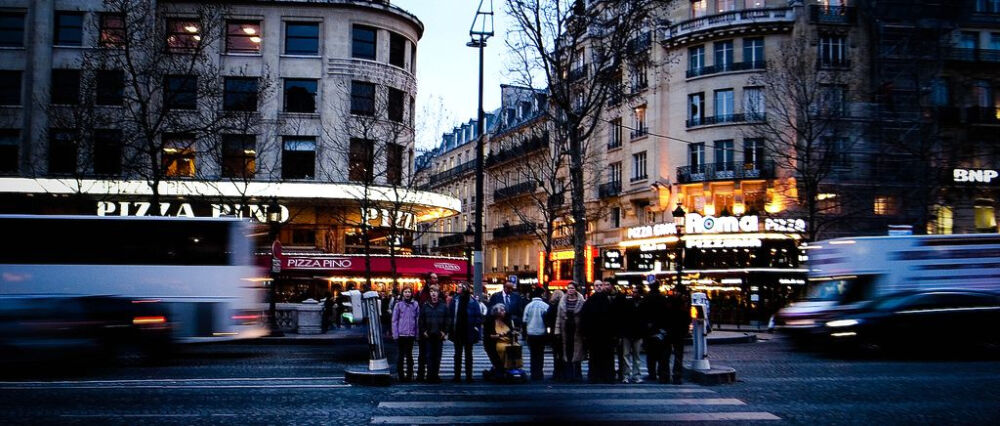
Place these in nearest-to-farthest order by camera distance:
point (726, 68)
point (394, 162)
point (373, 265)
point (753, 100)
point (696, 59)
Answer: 1. point (394, 162)
2. point (373, 265)
3. point (753, 100)
4. point (726, 68)
5. point (696, 59)

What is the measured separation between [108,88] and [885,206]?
37.5 meters

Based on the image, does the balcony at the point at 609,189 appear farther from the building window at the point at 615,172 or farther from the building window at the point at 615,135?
the building window at the point at 615,135

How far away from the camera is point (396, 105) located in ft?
144

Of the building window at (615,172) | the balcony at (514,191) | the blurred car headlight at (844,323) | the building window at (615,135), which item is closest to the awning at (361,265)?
the building window at (615,172)

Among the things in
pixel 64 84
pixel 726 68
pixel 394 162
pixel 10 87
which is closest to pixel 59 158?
pixel 64 84

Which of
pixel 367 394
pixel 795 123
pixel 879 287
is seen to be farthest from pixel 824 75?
pixel 367 394

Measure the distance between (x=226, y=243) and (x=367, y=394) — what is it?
8668 millimetres

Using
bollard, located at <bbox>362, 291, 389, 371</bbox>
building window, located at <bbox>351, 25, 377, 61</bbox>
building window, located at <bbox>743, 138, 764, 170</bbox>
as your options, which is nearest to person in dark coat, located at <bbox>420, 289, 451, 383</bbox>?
bollard, located at <bbox>362, 291, 389, 371</bbox>

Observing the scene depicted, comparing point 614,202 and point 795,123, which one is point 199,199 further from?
point 795,123

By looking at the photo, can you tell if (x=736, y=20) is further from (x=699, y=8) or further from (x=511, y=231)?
(x=511, y=231)

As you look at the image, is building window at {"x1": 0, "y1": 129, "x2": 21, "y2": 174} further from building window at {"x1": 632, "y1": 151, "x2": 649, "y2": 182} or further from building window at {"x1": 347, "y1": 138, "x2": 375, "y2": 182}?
building window at {"x1": 632, "y1": 151, "x2": 649, "y2": 182}

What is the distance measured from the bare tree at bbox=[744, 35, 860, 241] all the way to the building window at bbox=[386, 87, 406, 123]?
1761cm

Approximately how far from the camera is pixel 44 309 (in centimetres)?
1455

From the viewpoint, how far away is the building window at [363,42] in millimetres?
43281
